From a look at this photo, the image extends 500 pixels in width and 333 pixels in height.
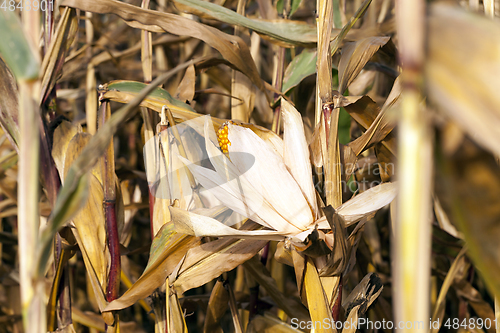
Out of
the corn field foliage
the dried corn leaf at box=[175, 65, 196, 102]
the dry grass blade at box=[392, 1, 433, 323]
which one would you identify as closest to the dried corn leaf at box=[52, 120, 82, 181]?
the corn field foliage

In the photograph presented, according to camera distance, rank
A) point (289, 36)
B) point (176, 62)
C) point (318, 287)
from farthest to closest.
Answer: point (176, 62) → point (289, 36) → point (318, 287)

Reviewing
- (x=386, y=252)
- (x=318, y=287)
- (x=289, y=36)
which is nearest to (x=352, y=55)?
(x=289, y=36)

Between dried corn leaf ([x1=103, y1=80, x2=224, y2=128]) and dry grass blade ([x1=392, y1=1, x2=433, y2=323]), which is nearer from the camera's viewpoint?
dry grass blade ([x1=392, y1=1, x2=433, y2=323])

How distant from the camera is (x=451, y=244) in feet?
1.95

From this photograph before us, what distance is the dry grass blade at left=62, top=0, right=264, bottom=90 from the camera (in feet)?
1.34

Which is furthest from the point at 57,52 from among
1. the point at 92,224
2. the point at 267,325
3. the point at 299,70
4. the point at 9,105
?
the point at 267,325

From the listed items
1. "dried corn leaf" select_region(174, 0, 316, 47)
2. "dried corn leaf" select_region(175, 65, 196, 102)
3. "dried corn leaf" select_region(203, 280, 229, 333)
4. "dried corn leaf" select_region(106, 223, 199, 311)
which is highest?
"dried corn leaf" select_region(174, 0, 316, 47)

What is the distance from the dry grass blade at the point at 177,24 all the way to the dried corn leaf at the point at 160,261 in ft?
0.73

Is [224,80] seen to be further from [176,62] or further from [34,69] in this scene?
[34,69]

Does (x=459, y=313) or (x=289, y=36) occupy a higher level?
(x=289, y=36)

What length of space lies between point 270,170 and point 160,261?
15 cm

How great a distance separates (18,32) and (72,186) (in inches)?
3.2

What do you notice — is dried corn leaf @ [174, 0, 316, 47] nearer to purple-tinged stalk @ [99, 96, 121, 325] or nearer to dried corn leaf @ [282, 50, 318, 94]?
dried corn leaf @ [282, 50, 318, 94]

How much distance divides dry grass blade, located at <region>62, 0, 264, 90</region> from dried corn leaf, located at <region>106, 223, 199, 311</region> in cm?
22
